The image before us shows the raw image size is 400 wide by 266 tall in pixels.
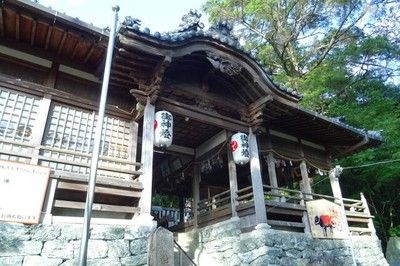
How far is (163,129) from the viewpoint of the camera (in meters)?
8.66

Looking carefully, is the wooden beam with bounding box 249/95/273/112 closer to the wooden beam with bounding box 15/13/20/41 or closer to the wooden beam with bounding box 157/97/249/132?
the wooden beam with bounding box 157/97/249/132

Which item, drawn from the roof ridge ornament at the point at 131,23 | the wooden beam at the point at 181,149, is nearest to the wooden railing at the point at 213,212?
the wooden beam at the point at 181,149

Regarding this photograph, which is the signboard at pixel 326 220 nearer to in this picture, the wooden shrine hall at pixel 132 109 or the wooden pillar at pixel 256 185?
the wooden shrine hall at pixel 132 109

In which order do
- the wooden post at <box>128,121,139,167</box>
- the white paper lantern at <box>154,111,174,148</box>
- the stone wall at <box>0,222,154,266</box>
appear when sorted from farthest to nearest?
the wooden post at <box>128,121,139,167</box> < the white paper lantern at <box>154,111,174,148</box> < the stone wall at <box>0,222,154,266</box>

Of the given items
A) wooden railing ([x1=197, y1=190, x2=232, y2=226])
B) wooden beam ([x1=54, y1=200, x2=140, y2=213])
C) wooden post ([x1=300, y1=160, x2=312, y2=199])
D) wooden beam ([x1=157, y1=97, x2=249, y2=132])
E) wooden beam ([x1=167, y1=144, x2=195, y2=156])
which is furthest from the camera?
wooden beam ([x1=167, y1=144, x2=195, y2=156])

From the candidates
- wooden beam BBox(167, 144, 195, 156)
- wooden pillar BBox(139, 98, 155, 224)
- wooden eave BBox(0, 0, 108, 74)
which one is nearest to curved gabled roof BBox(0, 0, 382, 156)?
wooden eave BBox(0, 0, 108, 74)

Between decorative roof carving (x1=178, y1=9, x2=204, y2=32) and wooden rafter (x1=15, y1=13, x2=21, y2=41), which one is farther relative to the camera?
decorative roof carving (x1=178, y1=9, x2=204, y2=32)

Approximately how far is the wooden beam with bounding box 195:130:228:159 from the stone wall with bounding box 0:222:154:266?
4.99 m

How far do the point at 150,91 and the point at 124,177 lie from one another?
241cm

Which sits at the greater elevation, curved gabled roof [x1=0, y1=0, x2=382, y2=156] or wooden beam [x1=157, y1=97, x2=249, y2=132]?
curved gabled roof [x1=0, y1=0, x2=382, y2=156]

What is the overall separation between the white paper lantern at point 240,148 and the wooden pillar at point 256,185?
0.74 feet

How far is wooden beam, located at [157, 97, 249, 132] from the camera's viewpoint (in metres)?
9.30

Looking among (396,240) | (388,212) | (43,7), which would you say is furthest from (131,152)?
(388,212)

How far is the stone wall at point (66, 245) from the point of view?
19.8 feet
